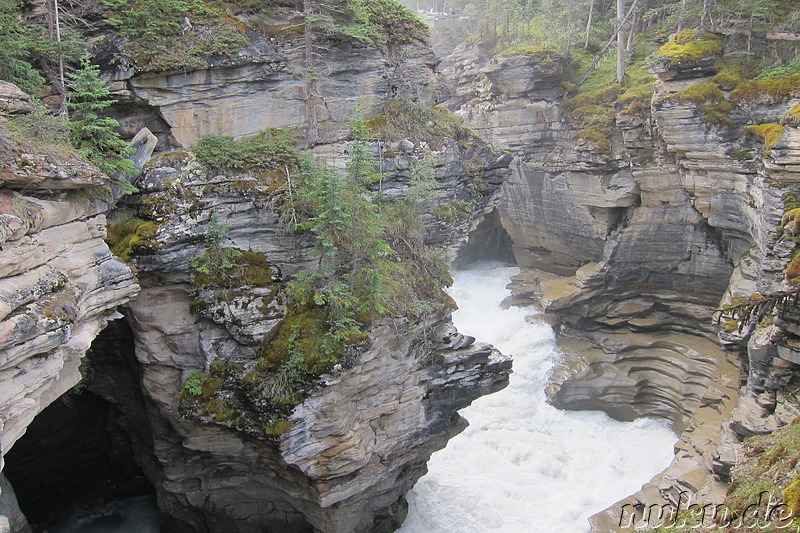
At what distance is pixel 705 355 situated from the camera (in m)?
20.8

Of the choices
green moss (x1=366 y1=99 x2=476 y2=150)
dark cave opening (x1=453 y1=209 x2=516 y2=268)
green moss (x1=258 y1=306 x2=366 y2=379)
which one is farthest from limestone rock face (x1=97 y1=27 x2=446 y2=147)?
dark cave opening (x1=453 y1=209 x2=516 y2=268)

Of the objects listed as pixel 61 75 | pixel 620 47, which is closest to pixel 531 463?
pixel 61 75

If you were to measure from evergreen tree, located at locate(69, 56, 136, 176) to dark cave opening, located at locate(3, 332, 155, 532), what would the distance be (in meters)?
7.55

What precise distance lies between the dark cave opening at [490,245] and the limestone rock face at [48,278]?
23.0 metres

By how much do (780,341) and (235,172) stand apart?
46.4 feet

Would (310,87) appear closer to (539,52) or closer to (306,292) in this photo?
(306,292)

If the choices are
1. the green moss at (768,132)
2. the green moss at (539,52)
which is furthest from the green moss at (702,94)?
the green moss at (539,52)

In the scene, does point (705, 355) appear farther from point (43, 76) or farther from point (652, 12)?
point (43, 76)

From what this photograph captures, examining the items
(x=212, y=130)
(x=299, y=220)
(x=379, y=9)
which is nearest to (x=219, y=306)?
(x=299, y=220)

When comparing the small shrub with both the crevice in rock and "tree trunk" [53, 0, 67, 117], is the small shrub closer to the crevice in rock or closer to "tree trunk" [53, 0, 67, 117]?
the crevice in rock

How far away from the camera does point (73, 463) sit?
1673 centimetres

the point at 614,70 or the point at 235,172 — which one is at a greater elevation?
the point at 614,70

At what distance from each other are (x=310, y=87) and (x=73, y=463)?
13.6 metres

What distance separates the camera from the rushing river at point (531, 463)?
1638 cm
